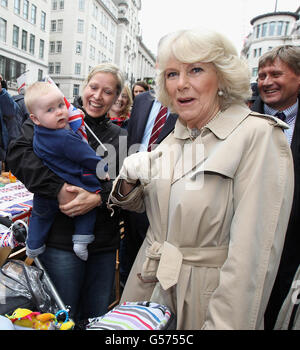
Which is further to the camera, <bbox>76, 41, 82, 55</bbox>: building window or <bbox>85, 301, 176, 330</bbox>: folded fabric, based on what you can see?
<bbox>76, 41, 82, 55</bbox>: building window

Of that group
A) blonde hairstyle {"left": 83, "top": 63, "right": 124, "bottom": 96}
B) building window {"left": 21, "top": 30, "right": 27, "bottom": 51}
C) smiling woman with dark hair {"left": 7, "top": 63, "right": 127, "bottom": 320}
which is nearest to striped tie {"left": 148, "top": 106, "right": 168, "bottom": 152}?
smiling woman with dark hair {"left": 7, "top": 63, "right": 127, "bottom": 320}

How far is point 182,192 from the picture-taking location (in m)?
1.29

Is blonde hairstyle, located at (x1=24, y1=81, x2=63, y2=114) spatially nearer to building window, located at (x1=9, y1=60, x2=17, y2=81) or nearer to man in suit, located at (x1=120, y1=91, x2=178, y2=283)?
man in suit, located at (x1=120, y1=91, x2=178, y2=283)

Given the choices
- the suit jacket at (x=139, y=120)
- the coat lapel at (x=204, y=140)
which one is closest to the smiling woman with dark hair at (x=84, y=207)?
the suit jacket at (x=139, y=120)

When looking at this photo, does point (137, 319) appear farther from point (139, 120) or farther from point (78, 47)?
point (78, 47)

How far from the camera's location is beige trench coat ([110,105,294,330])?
3.69 ft

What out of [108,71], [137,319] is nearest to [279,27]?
[108,71]

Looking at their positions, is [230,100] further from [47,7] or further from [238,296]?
[47,7]

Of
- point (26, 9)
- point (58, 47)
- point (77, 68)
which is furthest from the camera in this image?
point (77, 68)

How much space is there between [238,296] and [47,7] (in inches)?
1593

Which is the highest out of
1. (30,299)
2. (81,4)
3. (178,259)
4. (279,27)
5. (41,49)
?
(81,4)

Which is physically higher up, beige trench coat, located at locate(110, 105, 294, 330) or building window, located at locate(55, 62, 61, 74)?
building window, located at locate(55, 62, 61, 74)

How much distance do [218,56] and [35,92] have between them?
3.94 ft
